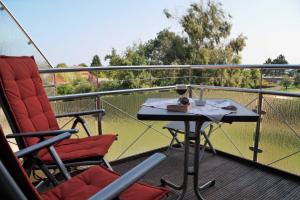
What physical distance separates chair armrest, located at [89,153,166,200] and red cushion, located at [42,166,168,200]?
354 millimetres

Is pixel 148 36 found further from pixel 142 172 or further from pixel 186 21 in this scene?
pixel 142 172

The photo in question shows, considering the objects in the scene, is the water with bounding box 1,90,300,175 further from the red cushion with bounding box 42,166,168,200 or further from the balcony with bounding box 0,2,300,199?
the red cushion with bounding box 42,166,168,200

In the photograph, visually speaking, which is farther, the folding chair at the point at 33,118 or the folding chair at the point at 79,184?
the folding chair at the point at 33,118

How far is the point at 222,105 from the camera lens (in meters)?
2.10

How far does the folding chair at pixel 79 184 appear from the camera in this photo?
752 millimetres

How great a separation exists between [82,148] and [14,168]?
123 centimetres

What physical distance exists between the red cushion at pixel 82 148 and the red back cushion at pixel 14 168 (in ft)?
3.10

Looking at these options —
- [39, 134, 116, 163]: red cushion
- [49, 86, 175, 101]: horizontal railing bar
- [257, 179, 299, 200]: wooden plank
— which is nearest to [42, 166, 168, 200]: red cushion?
[39, 134, 116, 163]: red cushion

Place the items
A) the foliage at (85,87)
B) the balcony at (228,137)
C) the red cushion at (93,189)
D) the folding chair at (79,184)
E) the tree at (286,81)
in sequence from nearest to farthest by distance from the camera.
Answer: the folding chair at (79,184), the red cushion at (93,189), the balcony at (228,137), the tree at (286,81), the foliage at (85,87)

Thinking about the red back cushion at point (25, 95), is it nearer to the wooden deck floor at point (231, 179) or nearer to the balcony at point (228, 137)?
the balcony at point (228, 137)

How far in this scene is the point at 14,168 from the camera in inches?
33.8

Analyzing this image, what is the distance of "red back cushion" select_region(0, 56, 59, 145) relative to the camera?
2035mm

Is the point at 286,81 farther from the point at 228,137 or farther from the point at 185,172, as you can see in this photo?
the point at 185,172

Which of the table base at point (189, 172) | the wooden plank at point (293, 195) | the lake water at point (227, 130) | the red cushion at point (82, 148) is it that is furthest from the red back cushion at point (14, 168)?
the wooden plank at point (293, 195)
